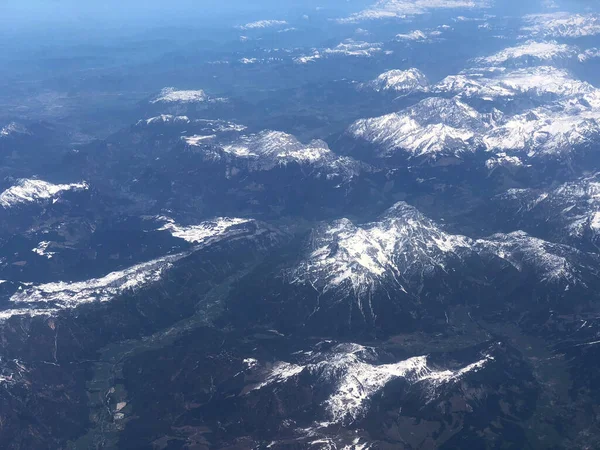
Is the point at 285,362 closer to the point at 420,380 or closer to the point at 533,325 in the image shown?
the point at 420,380

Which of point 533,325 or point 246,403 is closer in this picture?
point 246,403

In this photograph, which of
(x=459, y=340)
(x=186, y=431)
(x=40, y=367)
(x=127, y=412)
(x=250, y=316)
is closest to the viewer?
(x=186, y=431)

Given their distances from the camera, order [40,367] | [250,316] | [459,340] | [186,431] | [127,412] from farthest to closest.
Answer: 1. [250,316]
2. [459,340]
3. [40,367]
4. [127,412]
5. [186,431]

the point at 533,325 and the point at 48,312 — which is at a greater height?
the point at 48,312

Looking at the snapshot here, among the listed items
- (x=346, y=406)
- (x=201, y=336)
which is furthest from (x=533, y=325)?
(x=201, y=336)

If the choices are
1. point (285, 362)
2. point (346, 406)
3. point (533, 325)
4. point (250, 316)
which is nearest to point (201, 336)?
point (250, 316)

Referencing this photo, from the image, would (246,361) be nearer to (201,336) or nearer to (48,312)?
(201,336)
